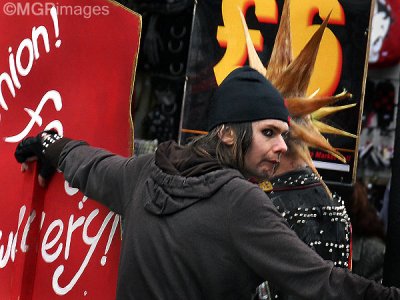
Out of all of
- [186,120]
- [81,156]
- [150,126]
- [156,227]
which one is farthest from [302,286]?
[150,126]

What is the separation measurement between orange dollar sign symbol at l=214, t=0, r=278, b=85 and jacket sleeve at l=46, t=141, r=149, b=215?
0.75 m

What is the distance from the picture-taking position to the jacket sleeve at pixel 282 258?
5.23ft

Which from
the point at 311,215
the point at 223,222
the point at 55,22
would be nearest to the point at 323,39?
the point at 311,215

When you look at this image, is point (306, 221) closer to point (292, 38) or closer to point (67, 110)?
point (292, 38)

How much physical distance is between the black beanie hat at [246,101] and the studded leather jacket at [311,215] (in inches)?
29.3

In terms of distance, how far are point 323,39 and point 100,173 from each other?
109 cm

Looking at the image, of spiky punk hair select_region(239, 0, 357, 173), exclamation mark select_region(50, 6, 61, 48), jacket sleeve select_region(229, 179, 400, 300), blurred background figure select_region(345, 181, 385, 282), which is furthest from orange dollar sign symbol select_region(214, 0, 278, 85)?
blurred background figure select_region(345, 181, 385, 282)

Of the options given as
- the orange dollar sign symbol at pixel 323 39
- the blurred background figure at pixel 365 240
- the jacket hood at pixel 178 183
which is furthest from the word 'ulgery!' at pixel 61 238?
the blurred background figure at pixel 365 240

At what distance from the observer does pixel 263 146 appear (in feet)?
6.03

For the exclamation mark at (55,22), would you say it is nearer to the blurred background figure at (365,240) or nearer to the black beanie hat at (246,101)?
the black beanie hat at (246,101)

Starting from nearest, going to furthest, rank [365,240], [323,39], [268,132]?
[268,132], [323,39], [365,240]

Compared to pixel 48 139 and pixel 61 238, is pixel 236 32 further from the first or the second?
pixel 61 238

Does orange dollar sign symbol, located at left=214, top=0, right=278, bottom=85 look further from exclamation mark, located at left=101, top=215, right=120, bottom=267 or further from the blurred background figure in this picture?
the blurred background figure

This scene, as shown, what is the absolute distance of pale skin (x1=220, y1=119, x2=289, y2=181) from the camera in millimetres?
1837
